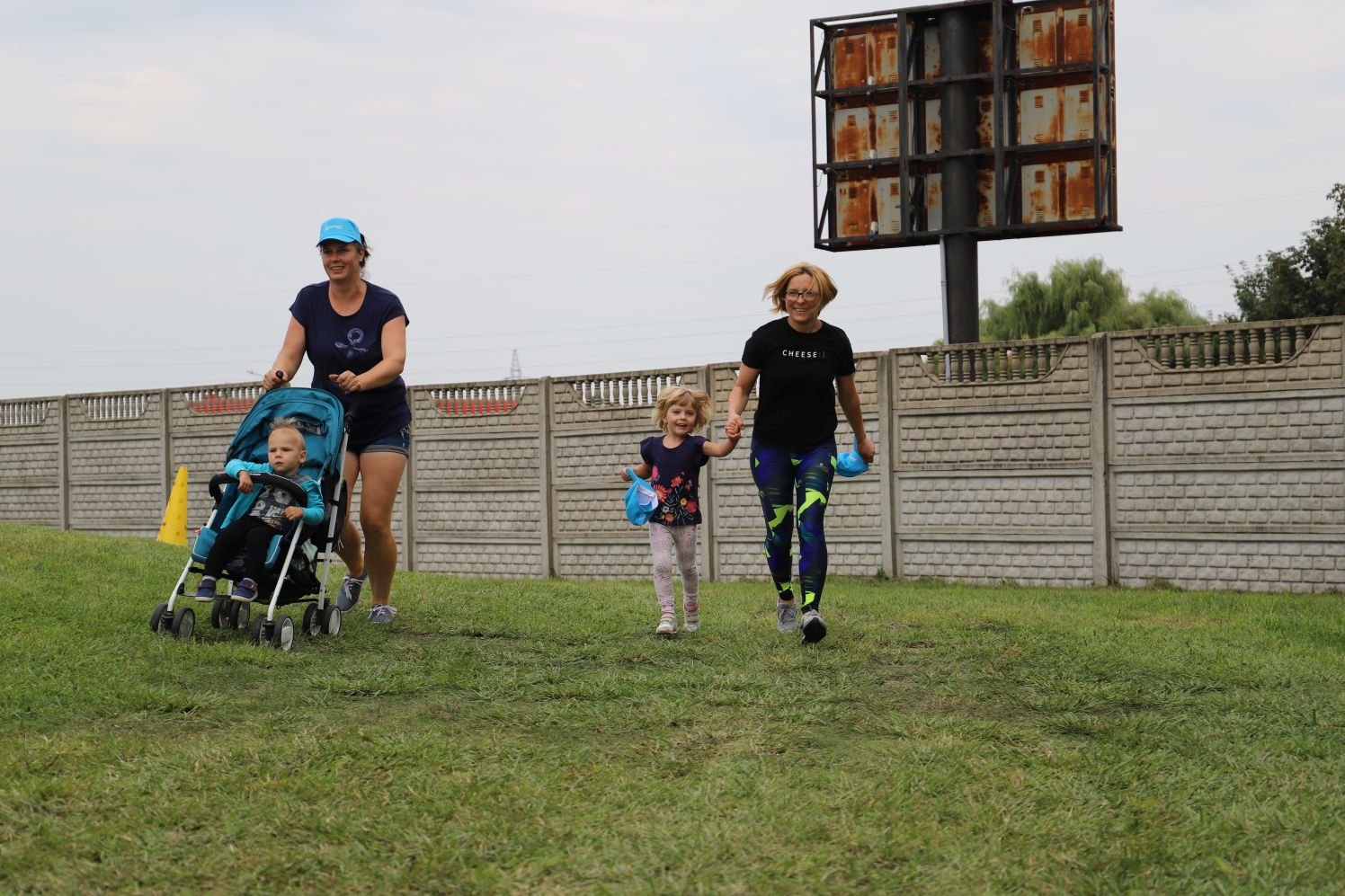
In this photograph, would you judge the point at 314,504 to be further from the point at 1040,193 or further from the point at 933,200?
the point at 1040,193

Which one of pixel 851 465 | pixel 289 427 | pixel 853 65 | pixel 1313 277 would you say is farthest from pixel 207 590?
pixel 1313 277

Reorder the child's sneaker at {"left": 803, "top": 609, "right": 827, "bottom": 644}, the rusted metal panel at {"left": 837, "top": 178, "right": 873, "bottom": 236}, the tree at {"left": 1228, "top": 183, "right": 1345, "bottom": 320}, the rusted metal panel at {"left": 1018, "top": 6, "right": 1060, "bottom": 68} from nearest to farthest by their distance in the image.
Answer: the child's sneaker at {"left": 803, "top": 609, "right": 827, "bottom": 644} → the rusted metal panel at {"left": 1018, "top": 6, "right": 1060, "bottom": 68} → the rusted metal panel at {"left": 837, "top": 178, "right": 873, "bottom": 236} → the tree at {"left": 1228, "top": 183, "right": 1345, "bottom": 320}

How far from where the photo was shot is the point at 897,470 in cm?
1545

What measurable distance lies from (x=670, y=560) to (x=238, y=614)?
8.04ft

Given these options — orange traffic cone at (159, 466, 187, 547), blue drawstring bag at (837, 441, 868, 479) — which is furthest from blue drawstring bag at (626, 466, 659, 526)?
orange traffic cone at (159, 466, 187, 547)

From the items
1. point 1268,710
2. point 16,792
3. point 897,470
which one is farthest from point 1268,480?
point 16,792

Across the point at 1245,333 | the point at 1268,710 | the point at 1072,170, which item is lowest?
the point at 1268,710

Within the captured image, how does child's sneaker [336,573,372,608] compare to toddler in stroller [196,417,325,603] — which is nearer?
toddler in stroller [196,417,325,603]

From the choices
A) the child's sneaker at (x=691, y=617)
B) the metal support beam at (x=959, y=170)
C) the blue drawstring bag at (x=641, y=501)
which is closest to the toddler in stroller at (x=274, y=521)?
the blue drawstring bag at (x=641, y=501)

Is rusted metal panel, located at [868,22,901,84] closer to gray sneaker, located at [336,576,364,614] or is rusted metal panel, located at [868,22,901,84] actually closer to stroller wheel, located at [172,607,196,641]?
gray sneaker, located at [336,576,364,614]

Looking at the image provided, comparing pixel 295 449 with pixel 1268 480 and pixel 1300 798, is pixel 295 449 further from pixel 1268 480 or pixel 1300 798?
pixel 1268 480

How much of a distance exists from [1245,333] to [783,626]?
25.7 ft

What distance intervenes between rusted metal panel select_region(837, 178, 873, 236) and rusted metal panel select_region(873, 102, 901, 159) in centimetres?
45

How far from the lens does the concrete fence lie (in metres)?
13.4
